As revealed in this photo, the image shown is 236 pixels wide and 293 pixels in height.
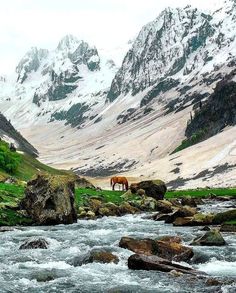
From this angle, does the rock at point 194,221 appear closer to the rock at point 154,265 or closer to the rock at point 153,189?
the rock at point 154,265

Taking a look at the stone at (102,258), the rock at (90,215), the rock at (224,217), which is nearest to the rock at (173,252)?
the stone at (102,258)

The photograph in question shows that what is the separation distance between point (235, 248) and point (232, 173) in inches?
5898

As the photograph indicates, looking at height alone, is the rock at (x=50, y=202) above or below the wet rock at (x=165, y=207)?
above

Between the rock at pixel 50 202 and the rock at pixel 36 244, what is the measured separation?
1210 centimetres

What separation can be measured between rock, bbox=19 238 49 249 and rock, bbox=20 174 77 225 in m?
12.1

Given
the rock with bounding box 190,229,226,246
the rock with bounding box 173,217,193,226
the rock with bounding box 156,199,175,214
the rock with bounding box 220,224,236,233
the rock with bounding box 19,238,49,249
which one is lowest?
the rock with bounding box 156,199,175,214

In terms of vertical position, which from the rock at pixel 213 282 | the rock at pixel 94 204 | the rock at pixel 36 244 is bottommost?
the rock at pixel 94 204

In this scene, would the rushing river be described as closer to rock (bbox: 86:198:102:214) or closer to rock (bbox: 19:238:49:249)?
rock (bbox: 19:238:49:249)

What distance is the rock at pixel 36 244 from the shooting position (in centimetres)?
3531

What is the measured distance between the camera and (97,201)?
6644cm

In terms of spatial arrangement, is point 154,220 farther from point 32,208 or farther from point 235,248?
point 235,248

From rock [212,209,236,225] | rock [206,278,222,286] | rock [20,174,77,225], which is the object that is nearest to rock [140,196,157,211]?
rock [212,209,236,225]

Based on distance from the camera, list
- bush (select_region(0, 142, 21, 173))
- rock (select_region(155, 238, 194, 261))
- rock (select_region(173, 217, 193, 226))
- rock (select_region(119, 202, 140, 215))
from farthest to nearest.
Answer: bush (select_region(0, 142, 21, 173))
rock (select_region(119, 202, 140, 215))
rock (select_region(173, 217, 193, 226))
rock (select_region(155, 238, 194, 261))

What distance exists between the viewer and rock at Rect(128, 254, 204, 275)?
2744cm
